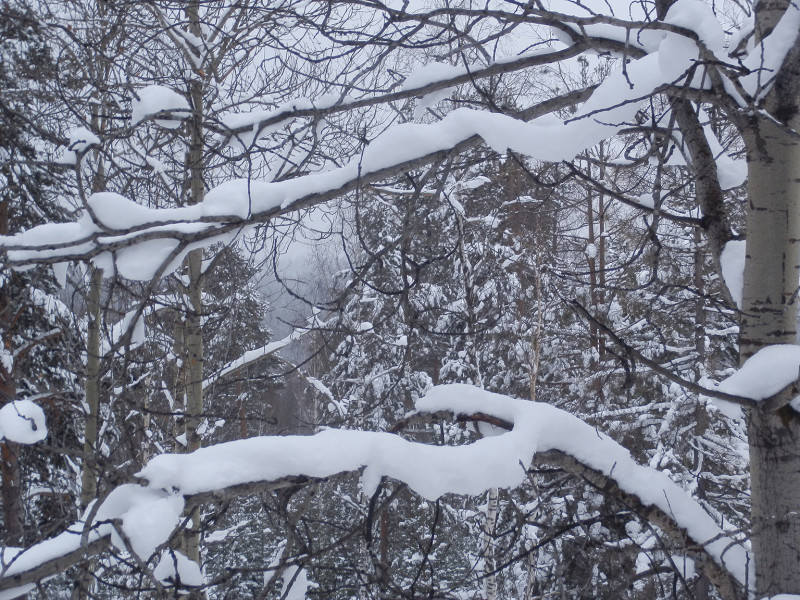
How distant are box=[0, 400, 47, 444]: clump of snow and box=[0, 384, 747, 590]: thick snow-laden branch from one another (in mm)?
405

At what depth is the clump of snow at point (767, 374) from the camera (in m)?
1.70

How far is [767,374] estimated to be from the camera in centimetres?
174

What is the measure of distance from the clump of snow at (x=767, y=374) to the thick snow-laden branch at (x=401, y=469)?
1.33 feet

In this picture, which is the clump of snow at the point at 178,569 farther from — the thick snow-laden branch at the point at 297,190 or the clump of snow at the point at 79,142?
the clump of snow at the point at 79,142

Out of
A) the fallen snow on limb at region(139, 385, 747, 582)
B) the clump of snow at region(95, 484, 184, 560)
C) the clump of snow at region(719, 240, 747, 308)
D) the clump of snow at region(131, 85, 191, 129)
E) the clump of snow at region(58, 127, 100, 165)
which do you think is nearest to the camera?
the clump of snow at region(95, 484, 184, 560)

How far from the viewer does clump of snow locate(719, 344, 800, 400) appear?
1.70 metres

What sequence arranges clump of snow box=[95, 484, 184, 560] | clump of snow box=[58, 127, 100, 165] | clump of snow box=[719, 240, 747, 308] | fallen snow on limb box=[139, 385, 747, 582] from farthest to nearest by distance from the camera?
clump of snow box=[719, 240, 747, 308]
clump of snow box=[58, 127, 100, 165]
fallen snow on limb box=[139, 385, 747, 582]
clump of snow box=[95, 484, 184, 560]

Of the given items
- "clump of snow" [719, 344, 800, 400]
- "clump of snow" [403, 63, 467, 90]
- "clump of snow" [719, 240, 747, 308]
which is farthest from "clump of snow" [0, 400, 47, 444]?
"clump of snow" [719, 240, 747, 308]

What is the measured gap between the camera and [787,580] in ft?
6.07

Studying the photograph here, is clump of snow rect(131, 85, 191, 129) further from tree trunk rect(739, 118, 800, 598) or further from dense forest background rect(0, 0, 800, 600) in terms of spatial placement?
tree trunk rect(739, 118, 800, 598)

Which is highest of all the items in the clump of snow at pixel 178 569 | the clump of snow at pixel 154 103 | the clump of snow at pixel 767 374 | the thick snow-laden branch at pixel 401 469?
the clump of snow at pixel 154 103

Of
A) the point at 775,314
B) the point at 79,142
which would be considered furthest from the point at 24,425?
the point at 775,314

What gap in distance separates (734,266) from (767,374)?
0.50m

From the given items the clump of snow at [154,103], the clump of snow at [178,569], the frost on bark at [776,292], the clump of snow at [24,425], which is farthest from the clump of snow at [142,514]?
the frost on bark at [776,292]
